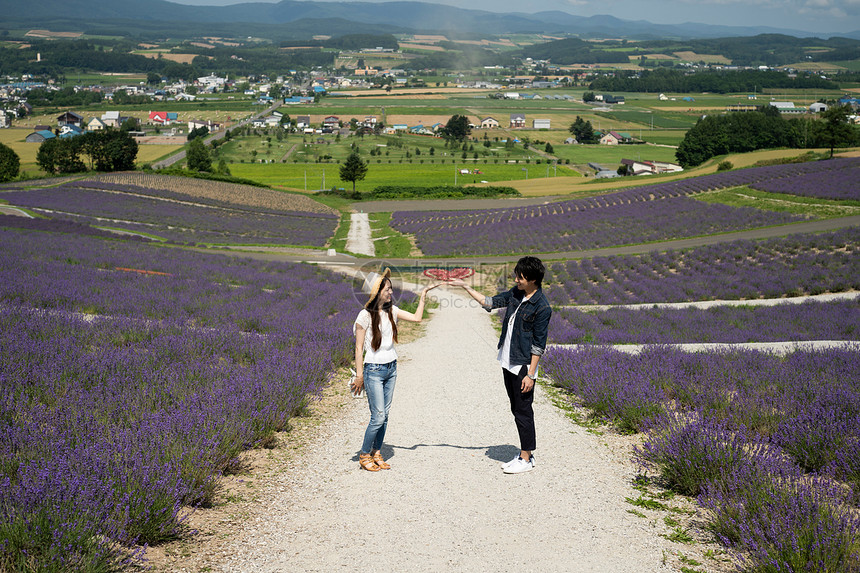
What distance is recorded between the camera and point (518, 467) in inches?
268

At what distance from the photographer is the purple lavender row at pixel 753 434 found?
443cm

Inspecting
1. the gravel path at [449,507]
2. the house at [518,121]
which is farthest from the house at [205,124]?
the gravel path at [449,507]

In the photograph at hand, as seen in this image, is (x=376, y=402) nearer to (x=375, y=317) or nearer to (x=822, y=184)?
(x=375, y=317)

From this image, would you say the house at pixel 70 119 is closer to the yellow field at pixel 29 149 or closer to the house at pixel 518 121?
the yellow field at pixel 29 149

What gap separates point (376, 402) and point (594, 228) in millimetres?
41706

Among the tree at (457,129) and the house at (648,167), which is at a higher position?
the tree at (457,129)

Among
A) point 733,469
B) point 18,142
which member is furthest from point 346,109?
point 733,469

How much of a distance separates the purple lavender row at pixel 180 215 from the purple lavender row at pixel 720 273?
74.7 ft

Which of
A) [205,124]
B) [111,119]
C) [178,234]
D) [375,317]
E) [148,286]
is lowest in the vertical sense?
[178,234]

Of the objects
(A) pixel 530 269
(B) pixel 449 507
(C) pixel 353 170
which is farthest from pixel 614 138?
(B) pixel 449 507

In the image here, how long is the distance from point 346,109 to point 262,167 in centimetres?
10056

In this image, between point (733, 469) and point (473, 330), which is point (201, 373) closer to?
point (733, 469)

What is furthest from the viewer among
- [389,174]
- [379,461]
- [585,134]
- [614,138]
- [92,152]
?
[585,134]

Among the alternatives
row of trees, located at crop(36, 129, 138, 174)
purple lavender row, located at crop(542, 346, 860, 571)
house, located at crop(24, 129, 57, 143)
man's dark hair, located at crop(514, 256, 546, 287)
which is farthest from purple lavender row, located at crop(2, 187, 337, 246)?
house, located at crop(24, 129, 57, 143)
